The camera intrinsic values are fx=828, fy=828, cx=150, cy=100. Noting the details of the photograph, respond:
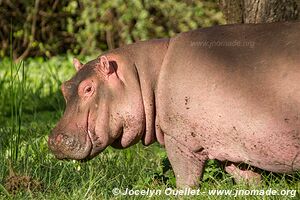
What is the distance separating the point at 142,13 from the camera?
12.5 meters

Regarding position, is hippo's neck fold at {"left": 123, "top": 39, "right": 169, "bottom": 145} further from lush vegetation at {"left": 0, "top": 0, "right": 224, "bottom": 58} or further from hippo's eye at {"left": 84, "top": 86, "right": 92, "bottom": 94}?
lush vegetation at {"left": 0, "top": 0, "right": 224, "bottom": 58}

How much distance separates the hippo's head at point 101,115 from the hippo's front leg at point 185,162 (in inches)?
9.7

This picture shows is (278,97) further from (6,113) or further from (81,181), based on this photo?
(6,113)

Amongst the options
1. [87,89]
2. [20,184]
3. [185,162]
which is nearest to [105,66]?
[87,89]

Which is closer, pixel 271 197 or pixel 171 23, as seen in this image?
pixel 271 197

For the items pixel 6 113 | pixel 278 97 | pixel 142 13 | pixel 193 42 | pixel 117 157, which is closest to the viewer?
pixel 278 97

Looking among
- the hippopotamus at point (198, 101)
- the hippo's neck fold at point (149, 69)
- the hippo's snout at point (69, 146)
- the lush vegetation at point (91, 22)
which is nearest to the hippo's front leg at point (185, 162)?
the hippopotamus at point (198, 101)

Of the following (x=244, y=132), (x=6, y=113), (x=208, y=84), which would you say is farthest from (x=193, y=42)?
(x=6, y=113)

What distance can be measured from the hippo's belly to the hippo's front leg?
0.05 metres

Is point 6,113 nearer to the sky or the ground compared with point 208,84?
nearer to the ground

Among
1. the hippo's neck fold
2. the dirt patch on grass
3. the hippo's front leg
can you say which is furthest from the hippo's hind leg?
the dirt patch on grass

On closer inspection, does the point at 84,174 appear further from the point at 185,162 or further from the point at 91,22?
the point at 91,22

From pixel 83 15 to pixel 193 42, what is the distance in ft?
25.7

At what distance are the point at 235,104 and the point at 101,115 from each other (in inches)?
34.8
